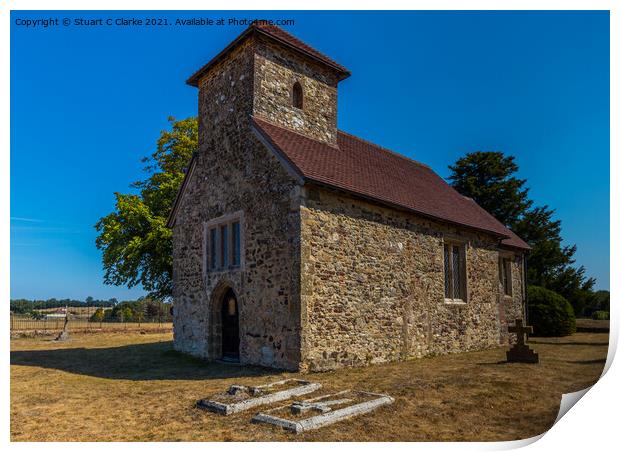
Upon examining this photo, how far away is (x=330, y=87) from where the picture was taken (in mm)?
15938

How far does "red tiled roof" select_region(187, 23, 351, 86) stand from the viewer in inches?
539

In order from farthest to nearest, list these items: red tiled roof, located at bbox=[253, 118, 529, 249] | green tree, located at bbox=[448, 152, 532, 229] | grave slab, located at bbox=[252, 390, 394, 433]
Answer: green tree, located at bbox=[448, 152, 532, 229] < red tiled roof, located at bbox=[253, 118, 529, 249] < grave slab, located at bbox=[252, 390, 394, 433]

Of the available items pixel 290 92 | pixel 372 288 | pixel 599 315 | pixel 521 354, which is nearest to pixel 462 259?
pixel 521 354

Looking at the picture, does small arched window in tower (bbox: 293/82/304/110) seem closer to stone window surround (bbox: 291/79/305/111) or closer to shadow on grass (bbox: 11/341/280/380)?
stone window surround (bbox: 291/79/305/111)

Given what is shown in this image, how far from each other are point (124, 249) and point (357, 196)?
667 inches

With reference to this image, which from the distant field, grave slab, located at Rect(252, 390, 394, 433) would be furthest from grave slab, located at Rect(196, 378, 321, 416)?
the distant field

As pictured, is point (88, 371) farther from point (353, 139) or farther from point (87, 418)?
point (353, 139)

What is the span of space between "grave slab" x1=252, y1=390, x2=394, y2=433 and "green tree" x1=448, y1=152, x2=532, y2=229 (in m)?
29.1

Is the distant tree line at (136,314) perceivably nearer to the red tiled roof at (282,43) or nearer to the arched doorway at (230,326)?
the arched doorway at (230,326)

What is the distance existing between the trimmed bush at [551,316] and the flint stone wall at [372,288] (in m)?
7.11

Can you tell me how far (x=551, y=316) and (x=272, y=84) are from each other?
1760 centimetres

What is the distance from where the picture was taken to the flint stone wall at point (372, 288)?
11.6 m

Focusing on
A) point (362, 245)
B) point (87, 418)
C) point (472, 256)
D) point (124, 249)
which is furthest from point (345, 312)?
point (124, 249)

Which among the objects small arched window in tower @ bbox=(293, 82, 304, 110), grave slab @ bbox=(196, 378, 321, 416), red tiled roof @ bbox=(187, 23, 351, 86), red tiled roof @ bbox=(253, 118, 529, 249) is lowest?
grave slab @ bbox=(196, 378, 321, 416)
